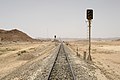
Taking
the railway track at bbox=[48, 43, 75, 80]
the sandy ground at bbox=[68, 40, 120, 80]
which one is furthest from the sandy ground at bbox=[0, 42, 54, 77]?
the sandy ground at bbox=[68, 40, 120, 80]

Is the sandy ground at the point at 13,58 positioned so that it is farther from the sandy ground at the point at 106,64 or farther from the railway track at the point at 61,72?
the sandy ground at the point at 106,64

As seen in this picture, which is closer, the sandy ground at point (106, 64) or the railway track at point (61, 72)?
the railway track at point (61, 72)

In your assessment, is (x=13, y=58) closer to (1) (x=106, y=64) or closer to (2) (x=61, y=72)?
(1) (x=106, y=64)

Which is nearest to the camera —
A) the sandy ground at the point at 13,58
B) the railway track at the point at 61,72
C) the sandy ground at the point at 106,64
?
the railway track at the point at 61,72

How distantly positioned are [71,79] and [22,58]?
18087 mm

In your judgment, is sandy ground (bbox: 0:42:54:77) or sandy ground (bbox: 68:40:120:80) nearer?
sandy ground (bbox: 68:40:120:80)

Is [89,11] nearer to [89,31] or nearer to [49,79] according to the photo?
[89,31]

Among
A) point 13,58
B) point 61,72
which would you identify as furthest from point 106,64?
point 13,58

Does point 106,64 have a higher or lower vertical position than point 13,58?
lower

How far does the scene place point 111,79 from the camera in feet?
48.2

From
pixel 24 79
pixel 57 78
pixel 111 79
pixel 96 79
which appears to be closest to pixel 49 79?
pixel 57 78

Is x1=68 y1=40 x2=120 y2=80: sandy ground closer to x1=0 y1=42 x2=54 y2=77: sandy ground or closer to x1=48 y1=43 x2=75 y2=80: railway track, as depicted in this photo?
x1=48 y1=43 x2=75 y2=80: railway track

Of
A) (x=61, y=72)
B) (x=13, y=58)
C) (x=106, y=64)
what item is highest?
(x=61, y=72)

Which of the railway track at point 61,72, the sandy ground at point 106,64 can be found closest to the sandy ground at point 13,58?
the railway track at point 61,72
